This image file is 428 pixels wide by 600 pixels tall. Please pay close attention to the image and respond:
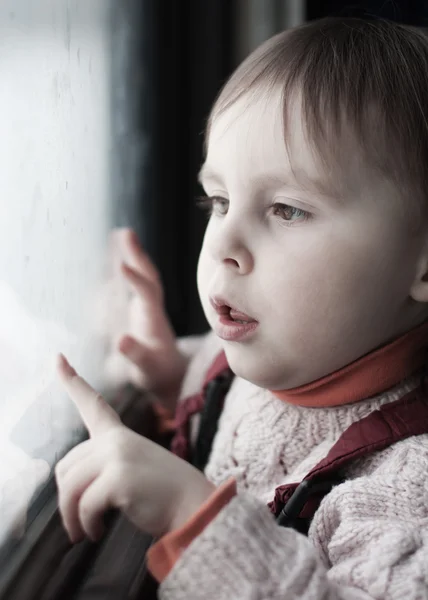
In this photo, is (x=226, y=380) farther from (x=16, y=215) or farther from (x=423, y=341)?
(x=16, y=215)

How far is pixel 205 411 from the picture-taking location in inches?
33.9

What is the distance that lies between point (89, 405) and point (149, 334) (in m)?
0.37

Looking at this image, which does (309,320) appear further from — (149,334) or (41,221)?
(149,334)

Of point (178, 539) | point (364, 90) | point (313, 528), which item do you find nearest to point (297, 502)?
point (313, 528)

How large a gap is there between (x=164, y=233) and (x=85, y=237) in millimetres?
341

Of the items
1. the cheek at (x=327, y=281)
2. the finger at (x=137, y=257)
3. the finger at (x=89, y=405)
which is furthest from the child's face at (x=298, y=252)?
the finger at (x=137, y=257)

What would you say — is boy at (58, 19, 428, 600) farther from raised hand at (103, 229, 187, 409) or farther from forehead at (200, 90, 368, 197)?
raised hand at (103, 229, 187, 409)

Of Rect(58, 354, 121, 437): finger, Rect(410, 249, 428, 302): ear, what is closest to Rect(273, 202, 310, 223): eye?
Rect(410, 249, 428, 302): ear

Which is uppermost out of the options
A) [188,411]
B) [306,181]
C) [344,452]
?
[306,181]

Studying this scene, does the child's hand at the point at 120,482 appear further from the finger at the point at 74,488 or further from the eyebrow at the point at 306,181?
the eyebrow at the point at 306,181

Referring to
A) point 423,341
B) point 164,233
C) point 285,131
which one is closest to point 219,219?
point 285,131

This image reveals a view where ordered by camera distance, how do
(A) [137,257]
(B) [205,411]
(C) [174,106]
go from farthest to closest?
1. (C) [174,106]
2. (A) [137,257]
3. (B) [205,411]

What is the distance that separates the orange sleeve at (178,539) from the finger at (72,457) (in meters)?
0.10

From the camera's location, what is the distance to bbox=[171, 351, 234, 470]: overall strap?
2.79 feet
